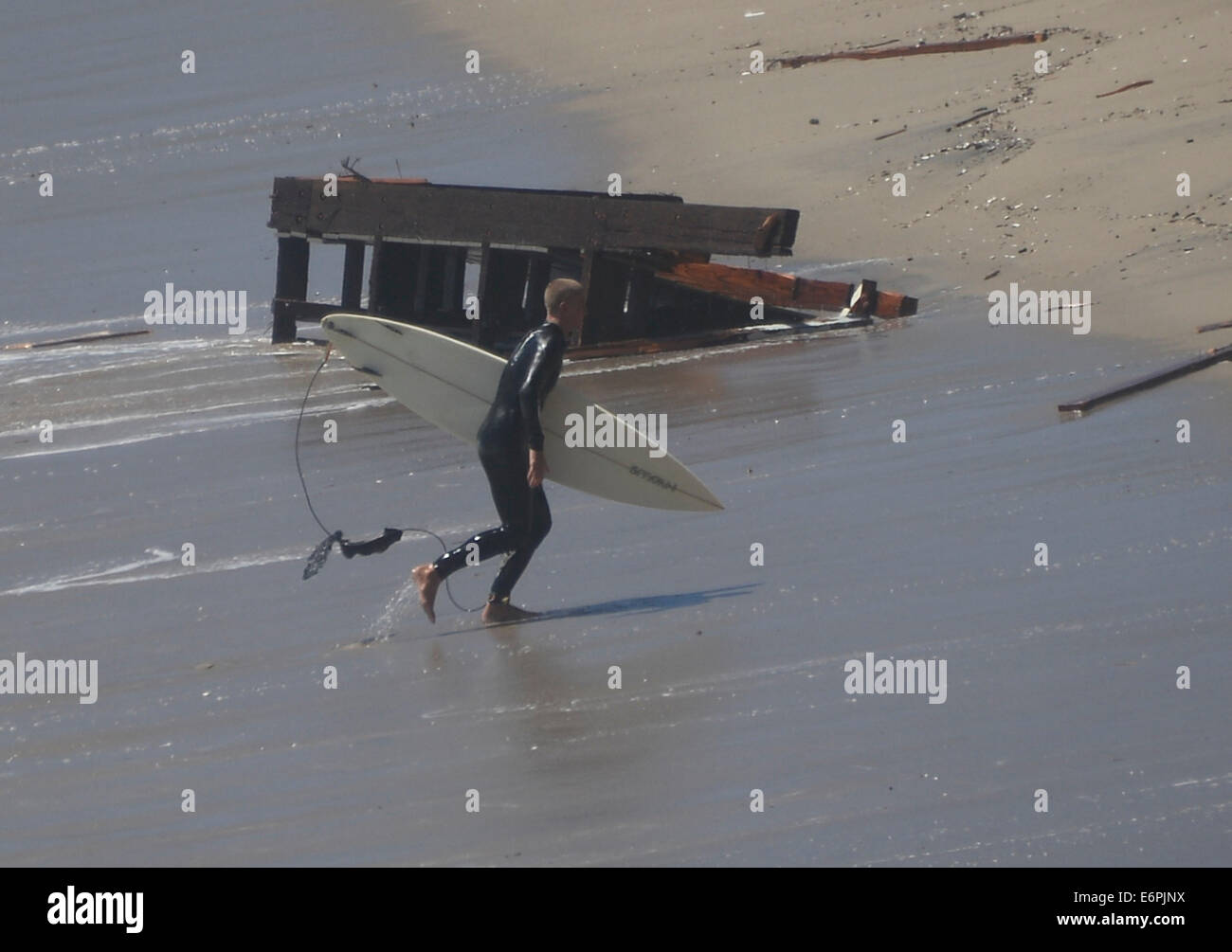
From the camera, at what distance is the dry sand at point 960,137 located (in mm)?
13023

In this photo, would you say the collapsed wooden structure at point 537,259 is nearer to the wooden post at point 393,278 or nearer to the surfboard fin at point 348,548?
the wooden post at point 393,278

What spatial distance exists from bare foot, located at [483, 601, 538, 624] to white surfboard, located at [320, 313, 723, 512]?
796 mm

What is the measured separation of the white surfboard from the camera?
840 centimetres

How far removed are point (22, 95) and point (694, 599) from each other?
21.0 meters

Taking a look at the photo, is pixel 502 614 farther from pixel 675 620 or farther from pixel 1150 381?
pixel 1150 381

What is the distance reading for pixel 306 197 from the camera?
14.4m

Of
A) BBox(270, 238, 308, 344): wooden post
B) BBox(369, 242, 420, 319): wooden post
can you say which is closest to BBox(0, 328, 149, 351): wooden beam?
BBox(270, 238, 308, 344): wooden post

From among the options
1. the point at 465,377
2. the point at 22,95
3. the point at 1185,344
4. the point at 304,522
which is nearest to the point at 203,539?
the point at 304,522

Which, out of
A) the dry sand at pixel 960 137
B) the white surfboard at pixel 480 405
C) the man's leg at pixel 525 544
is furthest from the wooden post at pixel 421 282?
the man's leg at pixel 525 544

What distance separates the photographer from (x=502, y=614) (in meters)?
7.57

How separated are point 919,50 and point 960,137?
318cm

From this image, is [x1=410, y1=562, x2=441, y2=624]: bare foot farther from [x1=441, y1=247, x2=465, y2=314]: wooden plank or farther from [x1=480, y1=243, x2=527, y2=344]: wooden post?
[x1=441, y1=247, x2=465, y2=314]: wooden plank
